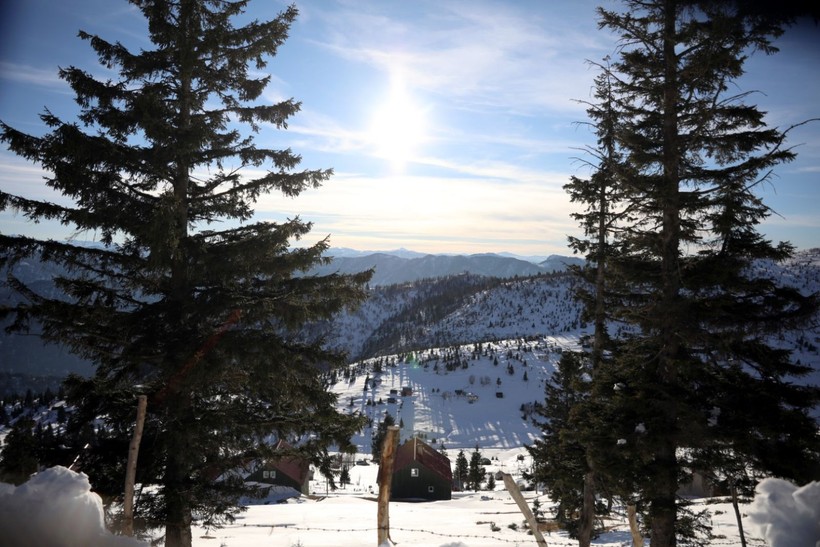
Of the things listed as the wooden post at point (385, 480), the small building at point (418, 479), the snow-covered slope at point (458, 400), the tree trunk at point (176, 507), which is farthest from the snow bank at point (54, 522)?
the snow-covered slope at point (458, 400)

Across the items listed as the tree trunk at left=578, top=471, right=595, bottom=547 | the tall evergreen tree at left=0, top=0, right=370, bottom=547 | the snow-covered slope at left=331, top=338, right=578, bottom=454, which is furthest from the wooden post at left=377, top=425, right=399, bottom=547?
the snow-covered slope at left=331, top=338, right=578, bottom=454

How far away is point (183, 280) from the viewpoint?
9.58 metres

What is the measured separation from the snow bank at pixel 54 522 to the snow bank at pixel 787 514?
8.33 feet

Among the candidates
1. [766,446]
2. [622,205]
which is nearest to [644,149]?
[622,205]

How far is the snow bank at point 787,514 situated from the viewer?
1841 mm

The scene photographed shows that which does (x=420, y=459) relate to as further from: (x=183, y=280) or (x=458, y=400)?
(x=458, y=400)

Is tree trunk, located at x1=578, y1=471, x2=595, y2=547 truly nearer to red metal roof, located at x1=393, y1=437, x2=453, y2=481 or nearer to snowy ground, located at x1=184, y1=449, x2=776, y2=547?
snowy ground, located at x1=184, y1=449, x2=776, y2=547

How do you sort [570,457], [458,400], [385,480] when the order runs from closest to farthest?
[385,480], [570,457], [458,400]

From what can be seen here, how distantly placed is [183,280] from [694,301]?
10.6 metres

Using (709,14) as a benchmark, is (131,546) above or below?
below

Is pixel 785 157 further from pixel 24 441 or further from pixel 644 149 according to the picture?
pixel 24 441

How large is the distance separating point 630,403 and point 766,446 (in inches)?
97.2

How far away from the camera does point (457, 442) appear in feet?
451

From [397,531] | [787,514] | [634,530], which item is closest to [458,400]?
[397,531]
